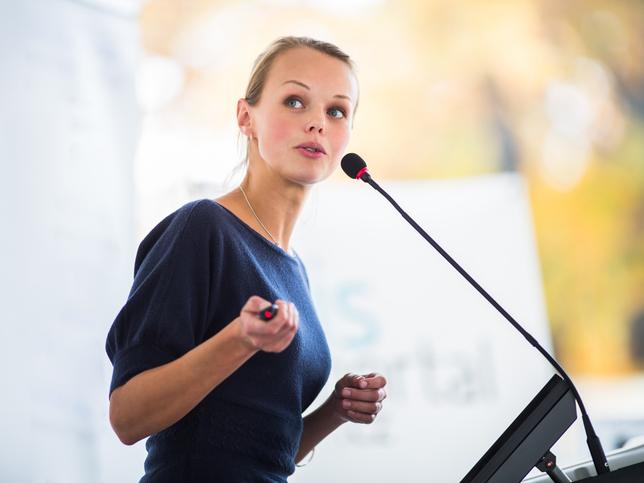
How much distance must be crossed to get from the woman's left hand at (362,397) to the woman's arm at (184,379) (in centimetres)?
42

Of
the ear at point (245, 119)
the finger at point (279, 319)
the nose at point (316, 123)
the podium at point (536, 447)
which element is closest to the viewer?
the finger at point (279, 319)

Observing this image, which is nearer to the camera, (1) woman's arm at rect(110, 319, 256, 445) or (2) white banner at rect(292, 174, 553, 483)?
(1) woman's arm at rect(110, 319, 256, 445)

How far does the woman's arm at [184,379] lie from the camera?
896 millimetres

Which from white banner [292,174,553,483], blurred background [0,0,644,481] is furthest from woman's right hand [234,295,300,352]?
blurred background [0,0,644,481]

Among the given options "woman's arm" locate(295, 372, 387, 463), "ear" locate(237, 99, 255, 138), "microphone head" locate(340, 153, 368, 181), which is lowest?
"woman's arm" locate(295, 372, 387, 463)

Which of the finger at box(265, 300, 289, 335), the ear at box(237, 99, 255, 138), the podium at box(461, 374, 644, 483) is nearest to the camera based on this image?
the finger at box(265, 300, 289, 335)

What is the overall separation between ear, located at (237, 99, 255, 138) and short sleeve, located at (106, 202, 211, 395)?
310 millimetres

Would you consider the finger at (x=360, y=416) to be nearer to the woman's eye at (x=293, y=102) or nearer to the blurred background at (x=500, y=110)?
the woman's eye at (x=293, y=102)

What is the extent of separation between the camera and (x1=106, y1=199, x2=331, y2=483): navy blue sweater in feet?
3.43

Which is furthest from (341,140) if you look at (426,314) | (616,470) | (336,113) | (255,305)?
(426,314)

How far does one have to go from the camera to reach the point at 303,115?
4.29 feet

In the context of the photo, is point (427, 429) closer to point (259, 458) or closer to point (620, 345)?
point (259, 458)

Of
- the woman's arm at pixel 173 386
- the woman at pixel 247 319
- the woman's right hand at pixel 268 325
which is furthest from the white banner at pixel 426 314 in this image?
the woman's right hand at pixel 268 325

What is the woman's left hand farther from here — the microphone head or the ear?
the ear
